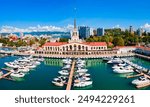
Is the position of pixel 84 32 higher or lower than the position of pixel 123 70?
higher

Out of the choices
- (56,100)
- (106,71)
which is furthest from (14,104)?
(106,71)

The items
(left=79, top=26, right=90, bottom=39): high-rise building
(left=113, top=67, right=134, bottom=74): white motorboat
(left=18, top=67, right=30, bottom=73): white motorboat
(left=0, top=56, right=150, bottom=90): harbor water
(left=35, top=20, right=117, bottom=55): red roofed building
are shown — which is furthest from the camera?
(left=79, top=26, right=90, bottom=39): high-rise building

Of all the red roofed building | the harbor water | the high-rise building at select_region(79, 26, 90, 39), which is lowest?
the harbor water

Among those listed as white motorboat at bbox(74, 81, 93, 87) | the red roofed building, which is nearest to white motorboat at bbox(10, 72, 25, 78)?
white motorboat at bbox(74, 81, 93, 87)

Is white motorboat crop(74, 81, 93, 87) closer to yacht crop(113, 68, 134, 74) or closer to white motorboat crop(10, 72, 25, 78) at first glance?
yacht crop(113, 68, 134, 74)

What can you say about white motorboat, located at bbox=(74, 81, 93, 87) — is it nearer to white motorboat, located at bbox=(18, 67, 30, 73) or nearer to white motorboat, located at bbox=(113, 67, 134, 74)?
white motorboat, located at bbox=(113, 67, 134, 74)

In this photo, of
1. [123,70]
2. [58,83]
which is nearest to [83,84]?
[58,83]

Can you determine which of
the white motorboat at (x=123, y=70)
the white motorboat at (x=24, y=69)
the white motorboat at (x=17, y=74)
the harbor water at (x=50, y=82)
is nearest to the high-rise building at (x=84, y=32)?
the harbor water at (x=50, y=82)

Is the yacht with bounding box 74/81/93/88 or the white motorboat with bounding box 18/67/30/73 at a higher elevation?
the white motorboat with bounding box 18/67/30/73

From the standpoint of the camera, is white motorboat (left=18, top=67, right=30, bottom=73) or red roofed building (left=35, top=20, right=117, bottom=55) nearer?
white motorboat (left=18, top=67, right=30, bottom=73)

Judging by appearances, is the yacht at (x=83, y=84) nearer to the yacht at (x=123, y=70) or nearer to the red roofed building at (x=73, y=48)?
the yacht at (x=123, y=70)

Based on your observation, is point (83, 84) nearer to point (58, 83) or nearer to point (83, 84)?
point (83, 84)

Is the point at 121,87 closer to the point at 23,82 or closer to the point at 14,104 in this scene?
the point at 23,82

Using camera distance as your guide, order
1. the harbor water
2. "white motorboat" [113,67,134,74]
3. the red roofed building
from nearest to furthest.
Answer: the harbor water < "white motorboat" [113,67,134,74] < the red roofed building
